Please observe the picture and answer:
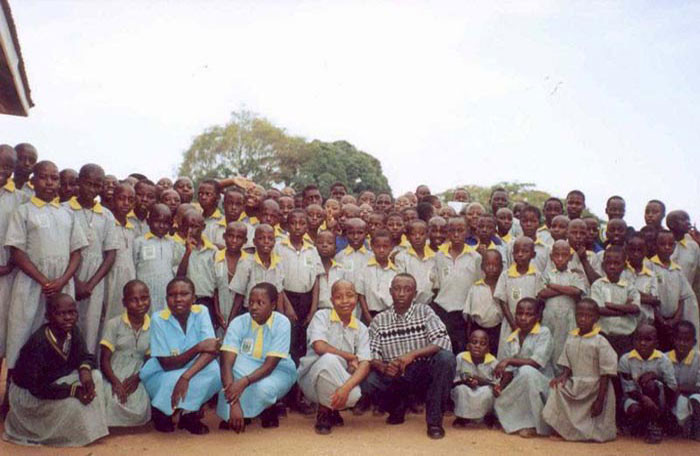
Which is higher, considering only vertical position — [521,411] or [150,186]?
[150,186]

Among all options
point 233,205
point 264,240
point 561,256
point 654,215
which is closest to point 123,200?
point 233,205

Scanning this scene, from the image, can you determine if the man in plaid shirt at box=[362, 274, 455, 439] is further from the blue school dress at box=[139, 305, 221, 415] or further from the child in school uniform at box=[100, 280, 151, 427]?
the child in school uniform at box=[100, 280, 151, 427]

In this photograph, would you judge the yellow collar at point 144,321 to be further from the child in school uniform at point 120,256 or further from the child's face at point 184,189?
the child's face at point 184,189

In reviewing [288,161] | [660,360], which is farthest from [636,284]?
[288,161]

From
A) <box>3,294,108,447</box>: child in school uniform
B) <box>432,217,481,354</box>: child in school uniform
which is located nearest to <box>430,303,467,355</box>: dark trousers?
<box>432,217,481,354</box>: child in school uniform

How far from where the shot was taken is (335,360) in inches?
205

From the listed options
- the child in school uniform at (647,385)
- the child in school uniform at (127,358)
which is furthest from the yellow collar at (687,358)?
the child in school uniform at (127,358)

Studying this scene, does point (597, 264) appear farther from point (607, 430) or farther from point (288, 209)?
point (288, 209)

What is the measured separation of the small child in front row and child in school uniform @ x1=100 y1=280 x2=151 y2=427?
96.1 inches

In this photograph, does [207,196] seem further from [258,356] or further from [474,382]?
[474,382]

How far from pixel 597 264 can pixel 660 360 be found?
1.17m

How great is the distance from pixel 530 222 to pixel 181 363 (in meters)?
3.62

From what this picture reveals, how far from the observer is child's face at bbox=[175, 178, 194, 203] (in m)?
7.11

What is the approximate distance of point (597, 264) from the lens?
6.18 m
